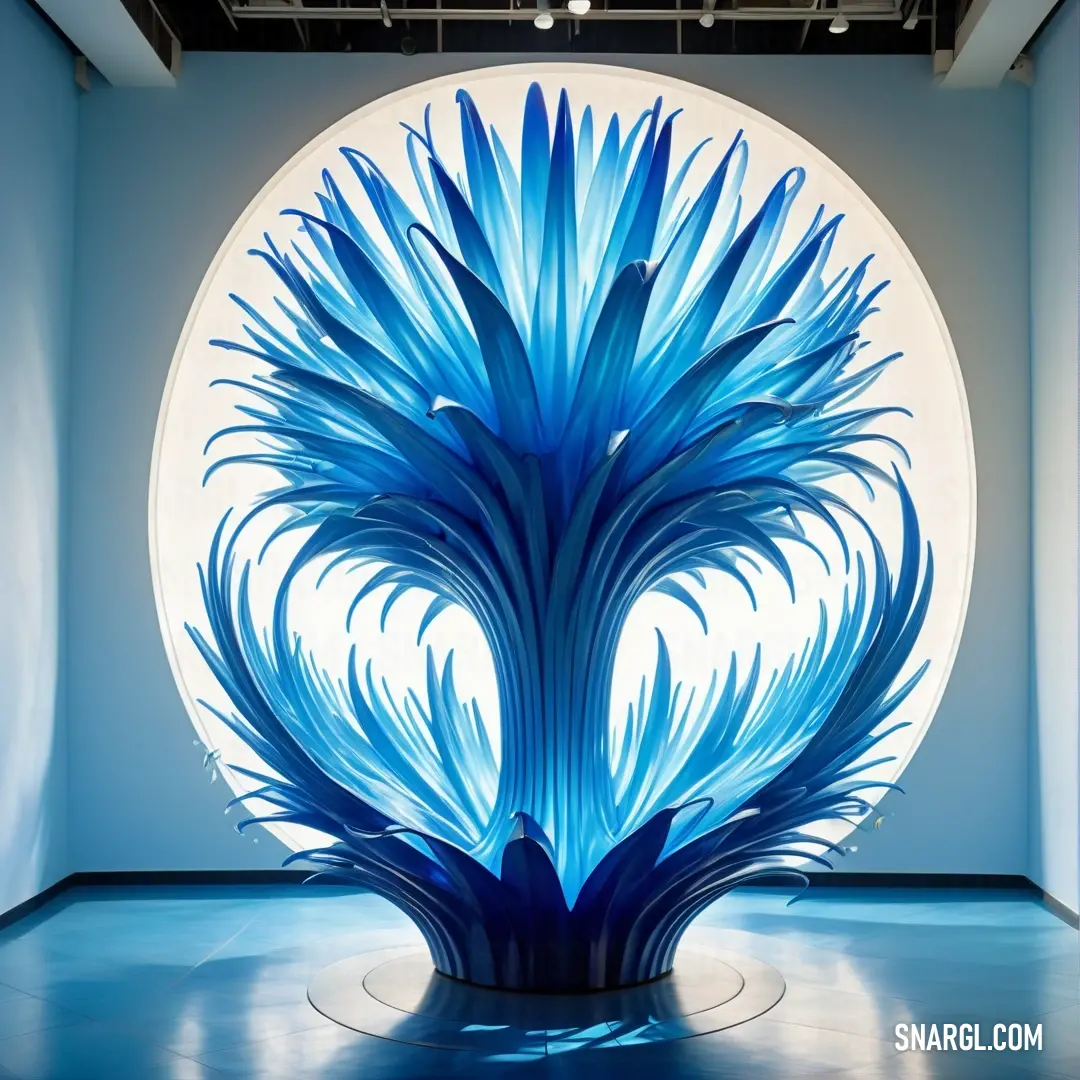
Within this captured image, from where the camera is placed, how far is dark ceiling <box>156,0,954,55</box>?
6.57m

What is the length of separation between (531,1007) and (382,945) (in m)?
1.13

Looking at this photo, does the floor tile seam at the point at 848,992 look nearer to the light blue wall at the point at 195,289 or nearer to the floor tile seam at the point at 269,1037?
the floor tile seam at the point at 269,1037

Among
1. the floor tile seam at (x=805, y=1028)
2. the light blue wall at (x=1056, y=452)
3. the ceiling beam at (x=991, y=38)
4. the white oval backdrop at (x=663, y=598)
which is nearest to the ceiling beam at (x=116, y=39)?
the white oval backdrop at (x=663, y=598)

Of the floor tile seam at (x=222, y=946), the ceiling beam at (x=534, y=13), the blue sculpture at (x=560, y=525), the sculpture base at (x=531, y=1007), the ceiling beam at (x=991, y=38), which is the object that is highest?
the ceiling beam at (x=534, y=13)

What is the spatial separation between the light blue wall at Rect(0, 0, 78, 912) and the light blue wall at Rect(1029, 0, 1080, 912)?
14.7 ft

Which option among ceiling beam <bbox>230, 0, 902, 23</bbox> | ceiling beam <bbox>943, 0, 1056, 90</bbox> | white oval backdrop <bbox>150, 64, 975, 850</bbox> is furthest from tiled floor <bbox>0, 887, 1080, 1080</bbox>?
ceiling beam <bbox>230, 0, 902, 23</bbox>

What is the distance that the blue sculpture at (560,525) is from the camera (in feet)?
13.7

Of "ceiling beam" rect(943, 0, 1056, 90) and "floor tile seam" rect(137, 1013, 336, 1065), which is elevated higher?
"ceiling beam" rect(943, 0, 1056, 90)

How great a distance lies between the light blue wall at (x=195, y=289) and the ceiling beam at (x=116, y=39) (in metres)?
0.12

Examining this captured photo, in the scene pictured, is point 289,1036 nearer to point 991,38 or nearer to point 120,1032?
point 120,1032

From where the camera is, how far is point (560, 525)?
4289mm

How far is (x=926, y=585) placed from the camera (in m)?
4.31

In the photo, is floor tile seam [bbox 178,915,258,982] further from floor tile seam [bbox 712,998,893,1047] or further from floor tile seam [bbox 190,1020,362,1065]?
floor tile seam [bbox 712,998,893,1047]

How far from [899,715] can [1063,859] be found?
40.4 inches
